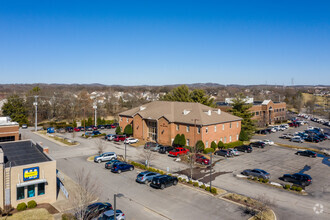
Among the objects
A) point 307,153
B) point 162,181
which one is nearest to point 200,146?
point 162,181

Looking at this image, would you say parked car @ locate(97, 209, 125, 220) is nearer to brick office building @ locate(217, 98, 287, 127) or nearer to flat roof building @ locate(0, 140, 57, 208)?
flat roof building @ locate(0, 140, 57, 208)

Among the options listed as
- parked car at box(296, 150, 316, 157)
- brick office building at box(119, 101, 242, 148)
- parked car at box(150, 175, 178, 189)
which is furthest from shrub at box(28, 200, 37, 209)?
parked car at box(296, 150, 316, 157)

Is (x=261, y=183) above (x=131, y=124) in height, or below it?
below

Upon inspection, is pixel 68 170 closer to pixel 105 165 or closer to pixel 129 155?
pixel 105 165

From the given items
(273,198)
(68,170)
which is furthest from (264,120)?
(68,170)

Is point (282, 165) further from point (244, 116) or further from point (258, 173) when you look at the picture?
point (244, 116)

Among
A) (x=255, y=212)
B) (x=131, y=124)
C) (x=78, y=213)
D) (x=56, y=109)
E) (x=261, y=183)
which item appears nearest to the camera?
(x=78, y=213)
